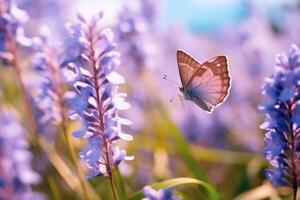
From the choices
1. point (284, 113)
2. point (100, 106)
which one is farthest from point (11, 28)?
point (284, 113)

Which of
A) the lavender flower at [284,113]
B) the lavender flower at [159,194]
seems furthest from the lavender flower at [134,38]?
the lavender flower at [159,194]

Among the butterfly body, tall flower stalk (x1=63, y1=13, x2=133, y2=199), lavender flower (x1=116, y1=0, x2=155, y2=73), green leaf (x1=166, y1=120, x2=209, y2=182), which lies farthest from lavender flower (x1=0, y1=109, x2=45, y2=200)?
lavender flower (x1=116, y1=0, x2=155, y2=73)

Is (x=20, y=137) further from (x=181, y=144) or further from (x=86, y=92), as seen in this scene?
(x=181, y=144)

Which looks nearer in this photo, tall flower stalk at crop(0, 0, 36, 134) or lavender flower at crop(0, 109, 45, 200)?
lavender flower at crop(0, 109, 45, 200)

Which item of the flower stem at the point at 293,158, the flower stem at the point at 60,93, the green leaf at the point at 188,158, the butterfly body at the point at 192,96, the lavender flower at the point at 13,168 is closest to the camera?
the flower stem at the point at 293,158

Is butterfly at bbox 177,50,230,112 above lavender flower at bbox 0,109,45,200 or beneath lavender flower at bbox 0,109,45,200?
above

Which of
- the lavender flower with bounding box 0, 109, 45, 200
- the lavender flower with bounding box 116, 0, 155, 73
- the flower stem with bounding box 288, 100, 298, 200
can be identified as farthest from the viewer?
the lavender flower with bounding box 116, 0, 155, 73

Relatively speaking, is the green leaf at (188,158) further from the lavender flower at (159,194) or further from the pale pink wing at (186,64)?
the lavender flower at (159,194)

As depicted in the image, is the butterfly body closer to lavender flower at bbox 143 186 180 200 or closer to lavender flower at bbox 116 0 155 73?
lavender flower at bbox 143 186 180 200
